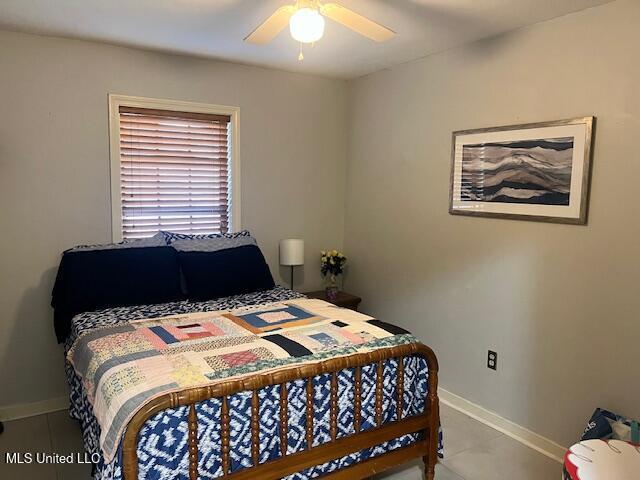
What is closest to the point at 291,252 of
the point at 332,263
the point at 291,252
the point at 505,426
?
the point at 291,252

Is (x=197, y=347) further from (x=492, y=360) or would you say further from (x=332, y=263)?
(x=332, y=263)

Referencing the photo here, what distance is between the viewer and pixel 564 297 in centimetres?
262

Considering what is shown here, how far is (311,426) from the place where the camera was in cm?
199

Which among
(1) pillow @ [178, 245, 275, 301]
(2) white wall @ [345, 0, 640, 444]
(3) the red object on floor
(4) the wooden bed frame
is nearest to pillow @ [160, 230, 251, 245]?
(1) pillow @ [178, 245, 275, 301]

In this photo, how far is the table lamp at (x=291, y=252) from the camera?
379 centimetres

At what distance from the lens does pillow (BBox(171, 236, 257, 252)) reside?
326 centimetres

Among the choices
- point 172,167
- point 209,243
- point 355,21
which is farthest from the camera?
point 172,167

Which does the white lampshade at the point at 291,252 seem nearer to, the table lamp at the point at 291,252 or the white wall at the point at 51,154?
the table lamp at the point at 291,252

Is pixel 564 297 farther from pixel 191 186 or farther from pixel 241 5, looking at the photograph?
pixel 191 186

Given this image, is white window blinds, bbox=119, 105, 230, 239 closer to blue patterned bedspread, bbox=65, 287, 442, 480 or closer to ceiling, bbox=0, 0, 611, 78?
ceiling, bbox=0, 0, 611, 78

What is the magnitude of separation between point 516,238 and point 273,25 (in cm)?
179

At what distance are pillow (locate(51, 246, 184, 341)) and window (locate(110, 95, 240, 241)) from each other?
0.39 metres

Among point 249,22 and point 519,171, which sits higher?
point 249,22

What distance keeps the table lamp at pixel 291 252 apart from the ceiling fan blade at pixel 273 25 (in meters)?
1.75
